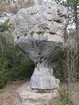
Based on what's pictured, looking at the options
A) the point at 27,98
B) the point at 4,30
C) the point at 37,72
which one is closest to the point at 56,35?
→ the point at 37,72

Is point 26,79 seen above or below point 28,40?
below

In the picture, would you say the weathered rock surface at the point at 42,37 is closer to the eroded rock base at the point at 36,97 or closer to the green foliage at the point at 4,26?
the eroded rock base at the point at 36,97

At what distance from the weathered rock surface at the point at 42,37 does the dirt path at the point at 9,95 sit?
2.04 feet

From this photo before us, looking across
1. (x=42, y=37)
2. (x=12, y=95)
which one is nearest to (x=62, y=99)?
(x=12, y=95)

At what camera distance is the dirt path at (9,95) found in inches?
284

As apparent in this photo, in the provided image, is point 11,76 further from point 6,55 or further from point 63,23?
point 63,23

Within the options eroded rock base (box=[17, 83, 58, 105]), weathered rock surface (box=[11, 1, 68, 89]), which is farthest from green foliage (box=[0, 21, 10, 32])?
eroded rock base (box=[17, 83, 58, 105])

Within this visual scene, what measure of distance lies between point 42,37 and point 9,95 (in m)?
1.98

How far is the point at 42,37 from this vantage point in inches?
284

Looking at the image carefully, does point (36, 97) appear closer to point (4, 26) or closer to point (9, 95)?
point (9, 95)

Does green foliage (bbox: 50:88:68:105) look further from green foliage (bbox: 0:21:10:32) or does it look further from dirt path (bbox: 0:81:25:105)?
green foliage (bbox: 0:21:10:32)

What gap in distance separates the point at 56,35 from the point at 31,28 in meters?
0.77

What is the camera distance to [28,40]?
7.43 metres

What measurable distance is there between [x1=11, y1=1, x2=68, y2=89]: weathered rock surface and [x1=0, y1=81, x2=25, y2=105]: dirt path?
24.5 inches
